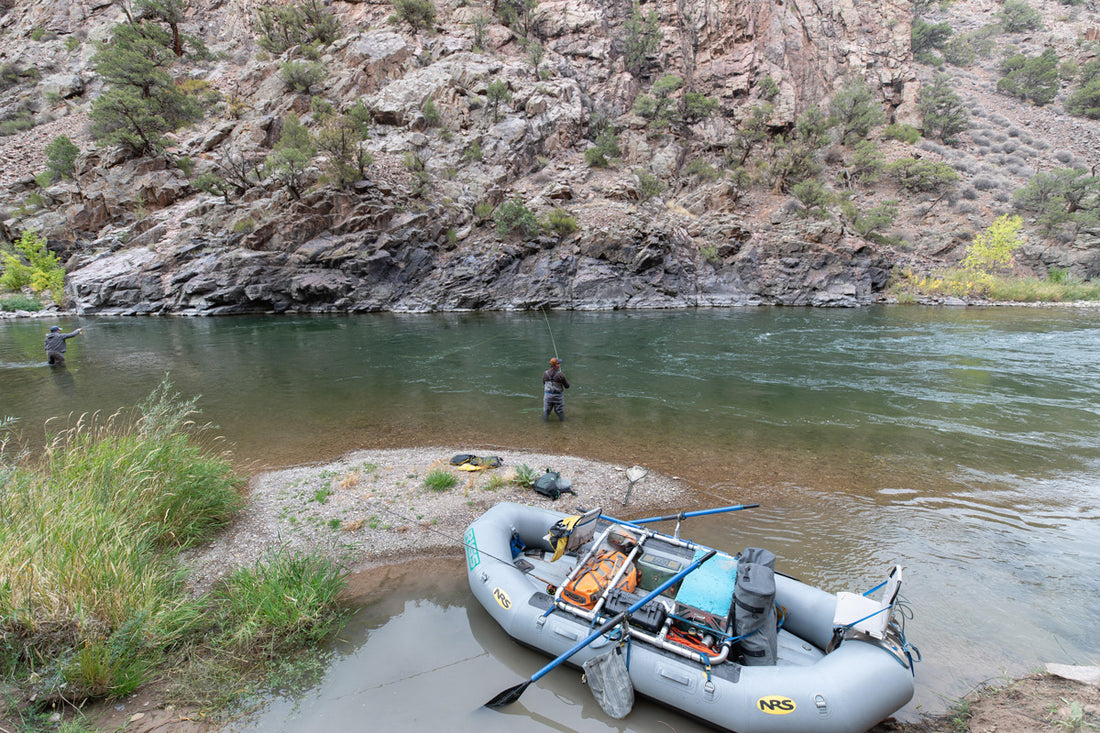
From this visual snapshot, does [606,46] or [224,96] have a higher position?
[606,46]

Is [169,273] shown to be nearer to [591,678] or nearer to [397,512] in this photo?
[397,512]

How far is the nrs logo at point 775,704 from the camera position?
313cm

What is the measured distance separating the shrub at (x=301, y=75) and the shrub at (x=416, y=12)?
943 centimetres

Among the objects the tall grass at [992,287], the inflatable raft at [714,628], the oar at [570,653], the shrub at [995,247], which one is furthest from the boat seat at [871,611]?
the shrub at [995,247]

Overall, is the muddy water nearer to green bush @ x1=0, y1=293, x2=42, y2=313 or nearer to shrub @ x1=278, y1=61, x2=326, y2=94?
green bush @ x1=0, y1=293, x2=42, y2=313

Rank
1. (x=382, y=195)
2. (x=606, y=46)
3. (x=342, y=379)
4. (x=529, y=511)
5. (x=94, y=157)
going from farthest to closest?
(x=606, y=46), (x=94, y=157), (x=382, y=195), (x=342, y=379), (x=529, y=511)

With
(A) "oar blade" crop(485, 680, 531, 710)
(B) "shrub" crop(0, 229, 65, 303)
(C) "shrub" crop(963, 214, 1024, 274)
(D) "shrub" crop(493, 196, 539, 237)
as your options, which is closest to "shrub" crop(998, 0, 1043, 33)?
(C) "shrub" crop(963, 214, 1024, 274)

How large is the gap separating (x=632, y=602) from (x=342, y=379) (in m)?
Result: 12.6

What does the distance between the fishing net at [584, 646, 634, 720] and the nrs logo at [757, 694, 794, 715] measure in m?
0.92

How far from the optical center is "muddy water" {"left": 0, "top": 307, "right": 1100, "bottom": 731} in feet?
12.9

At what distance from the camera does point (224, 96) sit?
39.3 metres

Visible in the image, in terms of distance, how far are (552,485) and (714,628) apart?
3313mm

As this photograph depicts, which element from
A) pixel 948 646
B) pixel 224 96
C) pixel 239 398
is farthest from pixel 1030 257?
pixel 224 96

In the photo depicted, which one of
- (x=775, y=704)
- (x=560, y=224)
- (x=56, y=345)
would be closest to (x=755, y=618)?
(x=775, y=704)
